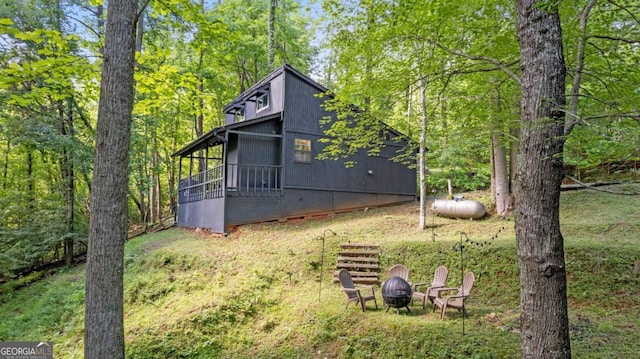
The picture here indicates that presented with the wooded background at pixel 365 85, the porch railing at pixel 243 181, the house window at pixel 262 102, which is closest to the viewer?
the wooded background at pixel 365 85

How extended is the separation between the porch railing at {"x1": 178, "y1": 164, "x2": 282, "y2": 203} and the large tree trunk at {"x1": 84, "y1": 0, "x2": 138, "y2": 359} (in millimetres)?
8582

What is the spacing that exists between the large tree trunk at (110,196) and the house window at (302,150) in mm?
10598

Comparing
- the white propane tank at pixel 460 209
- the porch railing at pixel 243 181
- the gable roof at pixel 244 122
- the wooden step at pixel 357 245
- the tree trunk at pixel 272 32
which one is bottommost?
the wooden step at pixel 357 245

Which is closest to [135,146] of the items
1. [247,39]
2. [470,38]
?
[247,39]

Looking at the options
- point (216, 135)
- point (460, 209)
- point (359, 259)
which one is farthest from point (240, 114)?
point (359, 259)

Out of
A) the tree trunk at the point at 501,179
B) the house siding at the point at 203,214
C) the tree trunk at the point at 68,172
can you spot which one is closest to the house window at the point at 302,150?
the house siding at the point at 203,214

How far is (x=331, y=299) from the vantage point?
7098 millimetres

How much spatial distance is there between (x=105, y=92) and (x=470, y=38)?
18.8 feet

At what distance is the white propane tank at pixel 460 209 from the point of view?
11.0m

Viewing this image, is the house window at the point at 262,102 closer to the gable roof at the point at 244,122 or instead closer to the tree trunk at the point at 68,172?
the gable roof at the point at 244,122

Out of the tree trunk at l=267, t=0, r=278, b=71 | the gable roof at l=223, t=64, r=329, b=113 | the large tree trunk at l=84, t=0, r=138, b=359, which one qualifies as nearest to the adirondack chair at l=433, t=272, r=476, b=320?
the large tree trunk at l=84, t=0, r=138, b=359

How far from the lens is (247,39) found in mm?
21484

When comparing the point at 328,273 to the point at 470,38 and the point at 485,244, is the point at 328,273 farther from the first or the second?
the point at 470,38

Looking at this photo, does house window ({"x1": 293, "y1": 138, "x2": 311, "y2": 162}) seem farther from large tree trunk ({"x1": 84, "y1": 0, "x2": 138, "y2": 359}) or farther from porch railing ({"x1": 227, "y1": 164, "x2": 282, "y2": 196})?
large tree trunk ({"x1": 84, "y1": 0, "x2": 138, "y2": 359})
